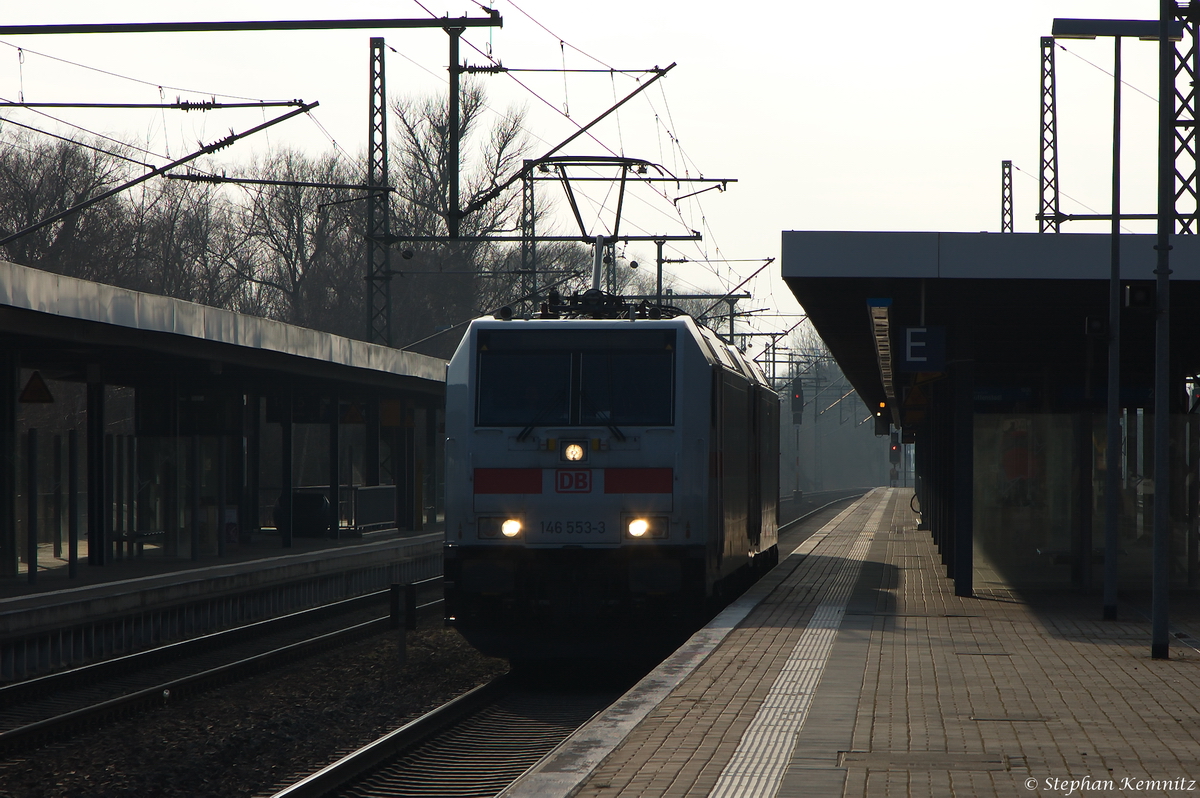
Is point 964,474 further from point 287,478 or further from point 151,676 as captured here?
point 287,478

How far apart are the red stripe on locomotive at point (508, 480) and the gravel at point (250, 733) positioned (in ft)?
5.82

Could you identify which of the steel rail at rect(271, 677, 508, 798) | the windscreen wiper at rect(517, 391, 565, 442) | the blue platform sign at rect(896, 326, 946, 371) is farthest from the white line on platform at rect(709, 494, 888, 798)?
the blue platform sign at rect(896, 326, 946, 371)

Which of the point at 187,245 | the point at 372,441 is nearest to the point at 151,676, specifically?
the point at 372,441

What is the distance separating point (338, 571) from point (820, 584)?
7635mm

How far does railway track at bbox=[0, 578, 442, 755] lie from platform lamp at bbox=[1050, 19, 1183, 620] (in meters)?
7.90

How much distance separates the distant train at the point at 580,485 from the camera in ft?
37.0

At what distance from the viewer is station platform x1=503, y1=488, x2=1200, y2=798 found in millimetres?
5980

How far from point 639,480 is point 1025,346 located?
9374 millimetres

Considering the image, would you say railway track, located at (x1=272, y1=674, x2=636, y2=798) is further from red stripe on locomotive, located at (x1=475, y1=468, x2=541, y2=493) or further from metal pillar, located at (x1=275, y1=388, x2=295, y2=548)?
metal pillar, located at (x1=275, y1=388, x2=295, y2=548)

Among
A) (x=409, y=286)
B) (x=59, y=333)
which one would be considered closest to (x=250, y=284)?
(x=409, y=286)

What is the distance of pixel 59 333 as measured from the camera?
15938mm

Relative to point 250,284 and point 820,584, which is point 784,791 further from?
point 250,284

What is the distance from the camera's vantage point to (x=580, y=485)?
1145 cm

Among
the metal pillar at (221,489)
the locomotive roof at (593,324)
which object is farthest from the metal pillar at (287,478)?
the locomotive roof at (593,324)
